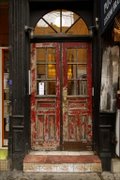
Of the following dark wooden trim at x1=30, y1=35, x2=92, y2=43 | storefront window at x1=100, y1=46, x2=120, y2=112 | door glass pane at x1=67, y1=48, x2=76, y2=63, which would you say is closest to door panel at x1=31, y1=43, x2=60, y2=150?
dark wooden trim at x1=30, y1=35, x2=92, y2=43

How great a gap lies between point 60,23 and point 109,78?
1.73 meters

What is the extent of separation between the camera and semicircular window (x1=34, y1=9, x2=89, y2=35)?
26.0 ft

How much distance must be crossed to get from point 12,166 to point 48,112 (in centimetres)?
139

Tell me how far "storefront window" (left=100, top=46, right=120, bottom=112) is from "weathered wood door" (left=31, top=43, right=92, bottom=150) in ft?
2.54

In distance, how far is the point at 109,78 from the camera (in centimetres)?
718

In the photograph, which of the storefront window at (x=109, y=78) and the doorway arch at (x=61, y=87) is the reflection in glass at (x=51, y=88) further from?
the storefront window at (x=109, y=78)

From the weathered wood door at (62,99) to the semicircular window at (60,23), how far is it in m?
0.28

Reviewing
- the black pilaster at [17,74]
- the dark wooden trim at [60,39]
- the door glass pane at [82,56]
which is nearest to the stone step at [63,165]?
the black pilaster at [17,74]

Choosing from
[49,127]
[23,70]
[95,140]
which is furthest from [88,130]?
[23,70]

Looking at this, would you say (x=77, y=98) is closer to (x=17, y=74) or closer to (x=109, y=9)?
(x=17, y=74)

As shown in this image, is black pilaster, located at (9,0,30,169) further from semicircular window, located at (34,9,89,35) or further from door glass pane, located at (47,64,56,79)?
door glass pane, located at (47,64,56,79)

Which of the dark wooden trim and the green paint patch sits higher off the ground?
the dark wooden trim

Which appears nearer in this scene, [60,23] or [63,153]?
[63,153]

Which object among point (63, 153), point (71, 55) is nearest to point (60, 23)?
point (71, 55)
